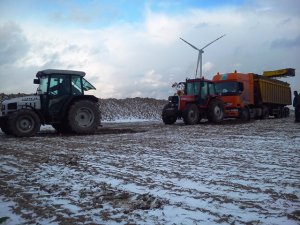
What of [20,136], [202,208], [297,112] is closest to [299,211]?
[202,208]

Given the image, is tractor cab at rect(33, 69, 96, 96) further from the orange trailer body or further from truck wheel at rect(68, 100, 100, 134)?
the orange trailer body

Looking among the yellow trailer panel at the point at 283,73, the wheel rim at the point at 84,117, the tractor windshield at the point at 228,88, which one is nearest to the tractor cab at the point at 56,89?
the wheel rim at the point at 84,117

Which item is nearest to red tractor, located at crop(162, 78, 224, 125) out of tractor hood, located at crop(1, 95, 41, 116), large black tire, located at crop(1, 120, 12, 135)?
tractor hood, located at crop(1, 95, 41, 116)

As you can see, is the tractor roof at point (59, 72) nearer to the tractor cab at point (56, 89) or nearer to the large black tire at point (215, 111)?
the tractor cab at point (56, 89)

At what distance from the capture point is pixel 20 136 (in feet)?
36.9

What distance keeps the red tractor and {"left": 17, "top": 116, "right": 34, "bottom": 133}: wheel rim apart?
24.8 feet

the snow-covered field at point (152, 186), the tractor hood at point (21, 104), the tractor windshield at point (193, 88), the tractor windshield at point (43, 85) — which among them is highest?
the tractor windshield at point (193, 88)

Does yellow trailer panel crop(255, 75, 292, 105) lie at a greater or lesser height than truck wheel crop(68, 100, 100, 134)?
greater

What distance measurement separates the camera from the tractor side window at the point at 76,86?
40.5 ft

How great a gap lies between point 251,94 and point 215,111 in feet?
17.5

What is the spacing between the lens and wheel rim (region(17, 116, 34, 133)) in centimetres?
1124

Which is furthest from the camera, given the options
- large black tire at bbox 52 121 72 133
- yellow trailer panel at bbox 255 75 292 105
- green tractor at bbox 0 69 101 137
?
yellow trailer panel at bbox 255 75 292 105

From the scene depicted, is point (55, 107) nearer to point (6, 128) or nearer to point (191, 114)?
point (6, 128)

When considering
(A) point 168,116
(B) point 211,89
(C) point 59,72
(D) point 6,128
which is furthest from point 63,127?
(B) point 211,89
